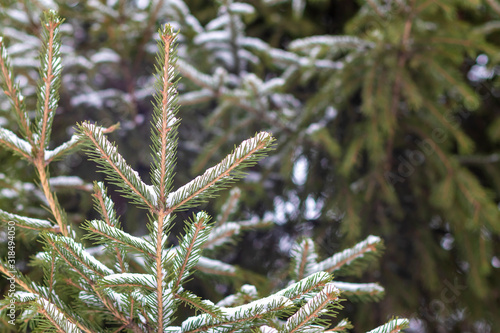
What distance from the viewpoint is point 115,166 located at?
0.79 metres

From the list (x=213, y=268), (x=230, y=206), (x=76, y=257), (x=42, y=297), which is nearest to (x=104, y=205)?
(x=76, y=257)

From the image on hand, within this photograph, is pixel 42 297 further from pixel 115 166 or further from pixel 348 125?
pixel 348 125

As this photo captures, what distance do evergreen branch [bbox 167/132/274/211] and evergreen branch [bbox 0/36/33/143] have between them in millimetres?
450

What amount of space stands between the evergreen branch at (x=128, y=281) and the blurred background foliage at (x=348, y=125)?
125 centimetres

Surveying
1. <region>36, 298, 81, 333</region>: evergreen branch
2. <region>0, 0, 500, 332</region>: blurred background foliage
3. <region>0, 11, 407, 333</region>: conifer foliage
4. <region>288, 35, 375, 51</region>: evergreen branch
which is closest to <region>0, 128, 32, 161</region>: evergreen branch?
<region>0, 11, 407, 333</region>: conifer foliage

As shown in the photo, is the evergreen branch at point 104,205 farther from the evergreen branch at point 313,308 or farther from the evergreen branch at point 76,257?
the evergreen branch at point 313,308

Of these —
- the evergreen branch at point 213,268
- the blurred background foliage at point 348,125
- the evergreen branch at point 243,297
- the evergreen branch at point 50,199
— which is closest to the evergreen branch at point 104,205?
the evergreen branch at point 50,199

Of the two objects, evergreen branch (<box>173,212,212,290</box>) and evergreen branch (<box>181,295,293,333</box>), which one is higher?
evergreen branch (<box>173,212,212,290</box>)

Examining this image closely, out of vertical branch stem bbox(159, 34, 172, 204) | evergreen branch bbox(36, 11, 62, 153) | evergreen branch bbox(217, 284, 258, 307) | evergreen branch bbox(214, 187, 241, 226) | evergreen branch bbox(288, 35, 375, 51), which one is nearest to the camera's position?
vertical branch stem bbox(159, 34, 172, 204)

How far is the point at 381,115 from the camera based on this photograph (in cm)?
218

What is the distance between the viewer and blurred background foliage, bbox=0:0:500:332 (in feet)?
7.14

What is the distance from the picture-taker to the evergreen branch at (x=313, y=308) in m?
0.76

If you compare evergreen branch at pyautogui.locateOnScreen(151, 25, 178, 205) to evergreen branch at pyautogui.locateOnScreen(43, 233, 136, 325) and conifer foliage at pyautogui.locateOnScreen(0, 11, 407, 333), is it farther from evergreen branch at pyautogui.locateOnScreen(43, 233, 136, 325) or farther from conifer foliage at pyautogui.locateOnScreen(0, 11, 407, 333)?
evergreen branch at pyautogui.locateOnScreen(43, 233, 136, 325)

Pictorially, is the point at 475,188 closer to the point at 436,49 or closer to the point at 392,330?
the point at 436,49
